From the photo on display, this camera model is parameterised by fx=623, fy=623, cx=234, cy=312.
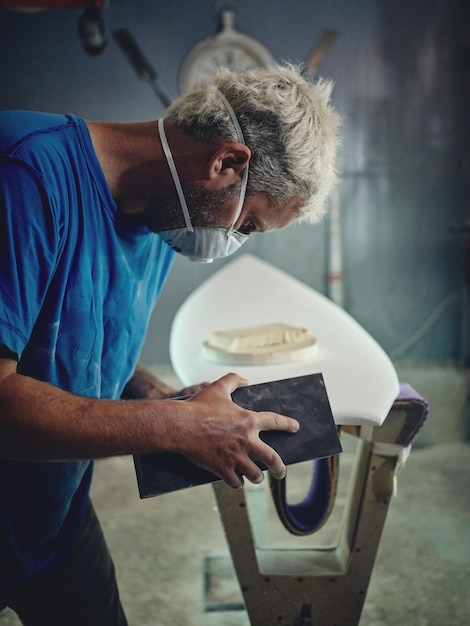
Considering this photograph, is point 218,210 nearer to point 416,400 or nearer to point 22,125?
point 22,125

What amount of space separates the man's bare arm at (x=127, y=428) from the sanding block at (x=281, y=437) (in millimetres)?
75

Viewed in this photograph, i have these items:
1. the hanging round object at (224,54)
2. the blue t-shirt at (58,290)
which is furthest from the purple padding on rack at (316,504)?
the hanging round object at (224,54)

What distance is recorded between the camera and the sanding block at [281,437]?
1019 millimetres

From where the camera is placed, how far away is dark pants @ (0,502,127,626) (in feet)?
4.30

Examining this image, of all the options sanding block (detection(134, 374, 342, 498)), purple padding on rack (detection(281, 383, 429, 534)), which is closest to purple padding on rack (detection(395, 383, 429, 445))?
purple padding on rack (detection(281, 383, 429, 534))

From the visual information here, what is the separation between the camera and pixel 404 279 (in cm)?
411

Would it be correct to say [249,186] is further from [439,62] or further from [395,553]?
[439,62]

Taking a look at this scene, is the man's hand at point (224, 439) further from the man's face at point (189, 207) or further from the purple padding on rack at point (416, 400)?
the purple padding on rack at point (416, 400)

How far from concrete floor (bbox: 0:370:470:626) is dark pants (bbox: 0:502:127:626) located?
948mm

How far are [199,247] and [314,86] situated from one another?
1.36ft

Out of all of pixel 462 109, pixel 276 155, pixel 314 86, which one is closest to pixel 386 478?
pixel 276 155

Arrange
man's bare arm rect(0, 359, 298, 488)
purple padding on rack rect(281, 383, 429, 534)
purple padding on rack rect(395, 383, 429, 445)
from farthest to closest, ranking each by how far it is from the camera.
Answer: purple padding on rack rect(281, 383, 429, 534), purple padding on rack rect(395, 383, 429, 445), man's bare arm rect(0, 359, 298, 488)

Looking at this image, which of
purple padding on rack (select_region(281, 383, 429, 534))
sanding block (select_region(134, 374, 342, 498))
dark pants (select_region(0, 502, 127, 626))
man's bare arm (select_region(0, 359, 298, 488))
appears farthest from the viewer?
purple padding on rack (select_region(281, 383, 429, 534))

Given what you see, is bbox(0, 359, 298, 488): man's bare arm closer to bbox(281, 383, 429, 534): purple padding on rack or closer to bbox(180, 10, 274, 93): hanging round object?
bbox(281, 383, 429, 534): purple padding on rack
